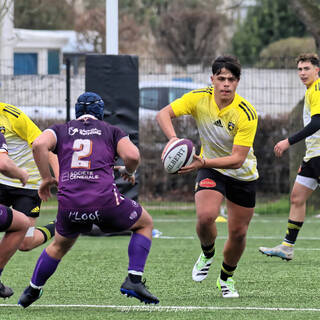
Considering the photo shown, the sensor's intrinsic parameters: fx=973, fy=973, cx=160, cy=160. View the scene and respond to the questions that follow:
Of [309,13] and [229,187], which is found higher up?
[309,13]

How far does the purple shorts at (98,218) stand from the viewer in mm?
7230

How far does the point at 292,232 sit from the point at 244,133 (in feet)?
10.2

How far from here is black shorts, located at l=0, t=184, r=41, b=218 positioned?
30.6 ft

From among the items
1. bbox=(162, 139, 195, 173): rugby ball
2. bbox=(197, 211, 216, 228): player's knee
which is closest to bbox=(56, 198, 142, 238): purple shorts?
bbox=(162, 139, 195, 173): rugby ball

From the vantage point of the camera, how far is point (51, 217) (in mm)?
17094

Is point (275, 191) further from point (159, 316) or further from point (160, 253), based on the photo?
point (159, 316)

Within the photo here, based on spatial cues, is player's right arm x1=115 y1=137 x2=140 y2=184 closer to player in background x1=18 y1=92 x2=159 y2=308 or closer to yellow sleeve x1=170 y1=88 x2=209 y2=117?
player in background x1=18 y1=92 x2=159 y2=308

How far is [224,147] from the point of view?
845 cm

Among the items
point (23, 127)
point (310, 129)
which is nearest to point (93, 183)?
point (23, 127)

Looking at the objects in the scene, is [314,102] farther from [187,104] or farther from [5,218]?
[5,218]

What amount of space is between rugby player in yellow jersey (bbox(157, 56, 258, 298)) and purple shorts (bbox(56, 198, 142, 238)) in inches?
40.5

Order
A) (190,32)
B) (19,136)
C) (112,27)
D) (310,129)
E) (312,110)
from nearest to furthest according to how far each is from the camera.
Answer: (19,136), (310,129), (312,110), (112,27), (190,32)

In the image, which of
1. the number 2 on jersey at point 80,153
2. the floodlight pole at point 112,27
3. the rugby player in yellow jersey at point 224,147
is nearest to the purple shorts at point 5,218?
the number 2 on jersey at point 80,153

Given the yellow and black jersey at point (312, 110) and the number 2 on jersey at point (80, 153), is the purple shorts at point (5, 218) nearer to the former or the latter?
the number 2 on jersey at point (80, 153)
